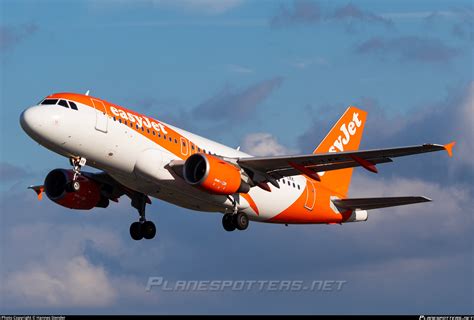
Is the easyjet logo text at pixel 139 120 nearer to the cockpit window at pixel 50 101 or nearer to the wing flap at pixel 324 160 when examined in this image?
the cockpit window at pixel 50 101

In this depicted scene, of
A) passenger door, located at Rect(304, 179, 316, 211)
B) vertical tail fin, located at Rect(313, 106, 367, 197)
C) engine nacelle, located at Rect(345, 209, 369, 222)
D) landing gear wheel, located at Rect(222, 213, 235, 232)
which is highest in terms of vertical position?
vertical tail fin, located at Rect(313, 106, 367, 197)

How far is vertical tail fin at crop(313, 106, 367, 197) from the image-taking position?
194 ft

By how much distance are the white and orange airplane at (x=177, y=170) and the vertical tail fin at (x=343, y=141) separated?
1.10 metres

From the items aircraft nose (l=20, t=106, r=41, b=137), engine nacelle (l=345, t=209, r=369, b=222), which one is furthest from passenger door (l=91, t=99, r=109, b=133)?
engine nacelle (l=345, t=209, r=369, b=222)

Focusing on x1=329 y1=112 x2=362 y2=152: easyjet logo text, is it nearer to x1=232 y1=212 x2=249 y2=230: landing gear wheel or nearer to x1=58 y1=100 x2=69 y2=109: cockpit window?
x1=232 y1=212 x2=249 y2=230: landing gear wheel

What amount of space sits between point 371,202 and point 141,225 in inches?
486

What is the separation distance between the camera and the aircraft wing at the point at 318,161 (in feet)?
152

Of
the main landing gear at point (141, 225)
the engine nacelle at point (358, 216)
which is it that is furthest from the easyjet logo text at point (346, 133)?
the main landing gear at point (141, 225)

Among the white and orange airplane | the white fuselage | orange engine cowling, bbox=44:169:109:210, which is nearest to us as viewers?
the white fuselage

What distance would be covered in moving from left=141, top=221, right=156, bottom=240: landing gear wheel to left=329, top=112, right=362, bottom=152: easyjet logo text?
12272mm

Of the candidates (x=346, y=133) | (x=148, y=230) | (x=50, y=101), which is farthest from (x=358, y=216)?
(x=50, y=101)

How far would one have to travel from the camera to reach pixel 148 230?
177ft

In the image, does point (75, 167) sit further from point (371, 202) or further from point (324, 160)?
point (371, 202)

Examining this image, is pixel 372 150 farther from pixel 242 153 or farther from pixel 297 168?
pixel 242 153
